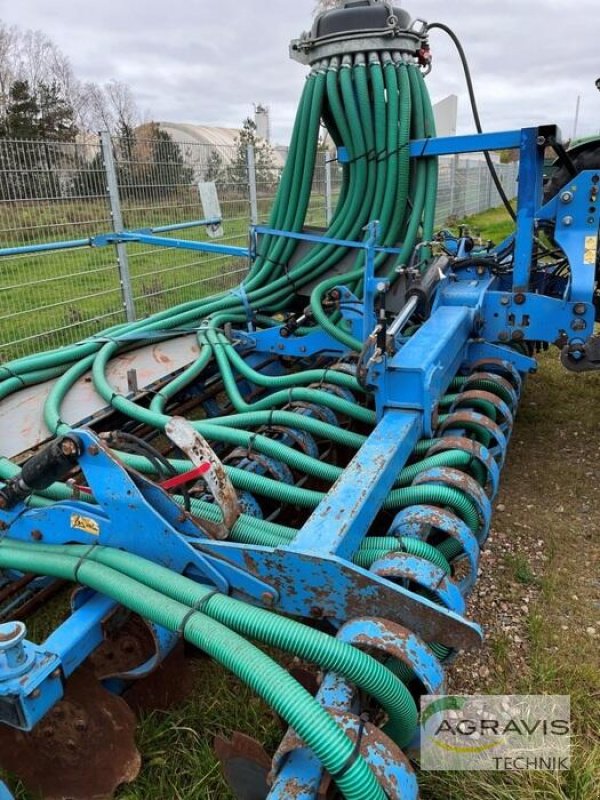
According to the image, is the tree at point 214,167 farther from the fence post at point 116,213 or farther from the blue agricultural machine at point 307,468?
the blue agricultural machine at point 307,468

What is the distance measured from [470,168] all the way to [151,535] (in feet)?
52.9

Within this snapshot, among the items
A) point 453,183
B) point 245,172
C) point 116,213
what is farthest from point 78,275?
point 453,183

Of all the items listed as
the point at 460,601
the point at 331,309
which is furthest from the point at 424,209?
the point at 460,601

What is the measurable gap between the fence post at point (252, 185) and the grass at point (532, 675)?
14.1 feet

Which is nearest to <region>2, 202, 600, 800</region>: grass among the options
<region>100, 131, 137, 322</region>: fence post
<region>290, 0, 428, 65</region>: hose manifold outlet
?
<region>290, 0, 428, 65</region>: hose manifold outlet

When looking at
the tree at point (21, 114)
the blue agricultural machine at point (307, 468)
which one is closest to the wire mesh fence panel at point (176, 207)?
the blue agricultural machine at point (307, 468)

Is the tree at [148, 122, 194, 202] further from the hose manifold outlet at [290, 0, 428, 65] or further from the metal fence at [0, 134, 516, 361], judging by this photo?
the hose manifold outlet at [290, 0, 428, 65]

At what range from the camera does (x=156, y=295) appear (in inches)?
236

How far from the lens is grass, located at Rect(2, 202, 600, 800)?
5.61ft

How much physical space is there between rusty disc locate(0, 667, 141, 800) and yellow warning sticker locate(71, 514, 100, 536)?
1.29 ft

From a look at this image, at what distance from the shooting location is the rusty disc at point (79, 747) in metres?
1.77

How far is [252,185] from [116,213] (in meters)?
2.04

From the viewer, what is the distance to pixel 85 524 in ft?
5.98

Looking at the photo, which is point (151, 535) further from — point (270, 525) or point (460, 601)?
point (460, 601)
